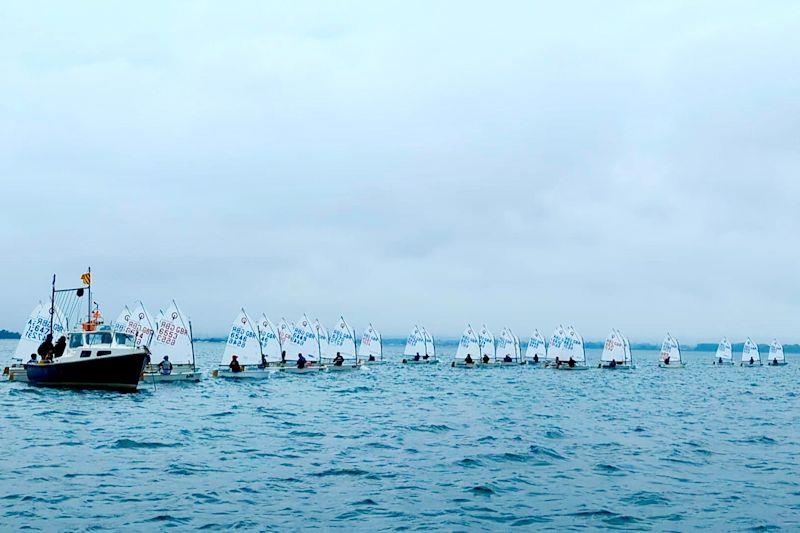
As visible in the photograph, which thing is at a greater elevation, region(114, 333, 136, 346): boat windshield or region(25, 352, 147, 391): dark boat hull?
region(114, 333, 136, 346): boat windshield

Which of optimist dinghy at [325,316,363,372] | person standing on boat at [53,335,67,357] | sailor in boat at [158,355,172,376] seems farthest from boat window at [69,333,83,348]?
optimist dinghy at [325,316,363,372]

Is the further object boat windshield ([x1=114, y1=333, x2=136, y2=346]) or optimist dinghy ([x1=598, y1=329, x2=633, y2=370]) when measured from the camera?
optimist dinghy ([x1=598, y1=329, x2=633, y2=370])

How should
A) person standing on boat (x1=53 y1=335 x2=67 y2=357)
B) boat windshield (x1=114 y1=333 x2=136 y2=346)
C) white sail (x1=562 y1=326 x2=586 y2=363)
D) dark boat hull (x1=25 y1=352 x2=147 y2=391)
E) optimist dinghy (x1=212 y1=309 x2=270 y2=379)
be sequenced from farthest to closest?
white sail (x1=562 y1=326 x2=586 y2=363), optimist dinghy (x1=212 y1=309 x2=270 y2=379), person standing on boat (x1=53 y1=335 x2=67 y2=357), boat windshield (x1=114 y1=333 x2=136 y2=346), dark boat hull (x1=25 y1=352 x2=147 y2=391)

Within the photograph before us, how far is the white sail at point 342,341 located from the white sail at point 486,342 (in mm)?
26806

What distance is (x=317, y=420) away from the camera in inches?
1305

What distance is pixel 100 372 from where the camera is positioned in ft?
140

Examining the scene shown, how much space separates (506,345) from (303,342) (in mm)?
40059

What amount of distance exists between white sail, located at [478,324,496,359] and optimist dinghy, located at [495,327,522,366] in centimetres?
90

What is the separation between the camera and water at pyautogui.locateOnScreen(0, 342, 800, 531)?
1609 centimetres

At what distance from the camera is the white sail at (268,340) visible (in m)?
66.4

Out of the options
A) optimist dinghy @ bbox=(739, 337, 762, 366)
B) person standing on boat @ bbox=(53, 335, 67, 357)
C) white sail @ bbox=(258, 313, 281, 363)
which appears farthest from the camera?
optimist dinghy @ bbox=(739, 337, 762, 366)

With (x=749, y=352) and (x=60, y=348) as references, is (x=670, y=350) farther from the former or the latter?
(x=60, y=348)

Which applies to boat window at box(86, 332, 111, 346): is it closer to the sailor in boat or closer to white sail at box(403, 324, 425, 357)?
the sailor in boat

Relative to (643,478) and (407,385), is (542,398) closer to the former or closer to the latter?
(407,385)
